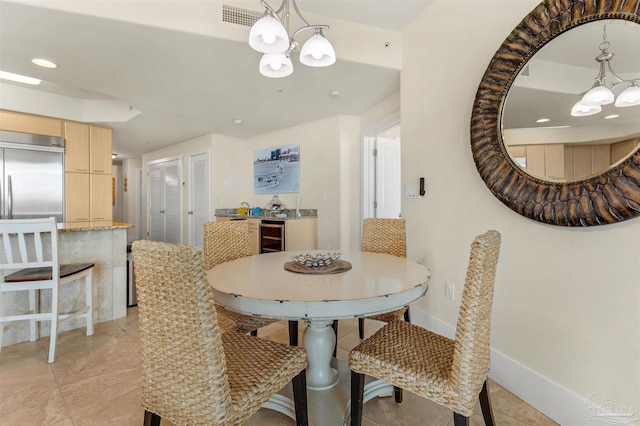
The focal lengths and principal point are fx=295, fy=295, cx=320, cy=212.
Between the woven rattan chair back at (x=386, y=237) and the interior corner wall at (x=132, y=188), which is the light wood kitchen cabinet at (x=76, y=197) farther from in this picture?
the woven rattan chair back at (x=386, y=237)

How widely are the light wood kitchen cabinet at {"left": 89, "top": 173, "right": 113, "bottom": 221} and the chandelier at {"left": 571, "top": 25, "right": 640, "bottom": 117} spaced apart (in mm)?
5216

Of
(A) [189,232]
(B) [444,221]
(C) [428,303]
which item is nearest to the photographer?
(B) [444,221]

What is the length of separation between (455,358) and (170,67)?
2.95 m

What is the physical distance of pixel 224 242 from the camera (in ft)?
6.73

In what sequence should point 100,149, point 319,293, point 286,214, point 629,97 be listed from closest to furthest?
point 319,293
point 629,97
point 100,149
point 286,214

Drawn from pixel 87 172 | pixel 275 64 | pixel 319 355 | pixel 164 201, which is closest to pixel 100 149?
pixel 87 172

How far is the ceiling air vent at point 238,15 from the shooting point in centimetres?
214

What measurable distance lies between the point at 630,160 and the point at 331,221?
3115 mm

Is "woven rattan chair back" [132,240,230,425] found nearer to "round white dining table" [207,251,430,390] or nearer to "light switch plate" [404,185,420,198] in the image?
"round white dining table" [207,251,430,390]

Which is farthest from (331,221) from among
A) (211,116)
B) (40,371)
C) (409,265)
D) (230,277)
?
(40,371)

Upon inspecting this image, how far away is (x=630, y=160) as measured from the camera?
45.2 inches

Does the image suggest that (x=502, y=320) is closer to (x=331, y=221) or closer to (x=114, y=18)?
(x=331, y=221)

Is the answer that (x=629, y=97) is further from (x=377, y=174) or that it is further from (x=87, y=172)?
(x=87, y=172)

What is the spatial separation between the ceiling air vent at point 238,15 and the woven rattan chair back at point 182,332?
78.0 inches
